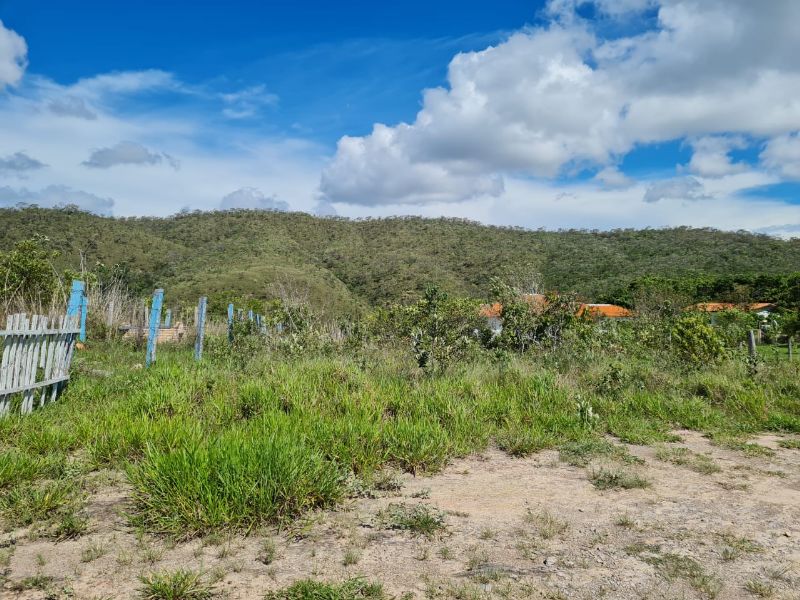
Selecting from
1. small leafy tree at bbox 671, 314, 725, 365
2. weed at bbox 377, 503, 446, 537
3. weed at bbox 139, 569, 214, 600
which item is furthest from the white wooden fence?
small leafy tree at bbox 671, 314, 725, 365

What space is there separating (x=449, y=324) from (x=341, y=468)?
5.85 meters

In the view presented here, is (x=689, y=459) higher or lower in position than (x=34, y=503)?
higher

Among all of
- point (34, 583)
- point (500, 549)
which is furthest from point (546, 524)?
point (34, 583)

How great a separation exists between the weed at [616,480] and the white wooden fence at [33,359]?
19.7 ft

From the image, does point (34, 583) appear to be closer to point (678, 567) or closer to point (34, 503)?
point (34, 503)

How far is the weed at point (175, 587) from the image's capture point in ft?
9.20

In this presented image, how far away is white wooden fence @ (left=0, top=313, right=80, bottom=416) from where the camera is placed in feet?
20.1

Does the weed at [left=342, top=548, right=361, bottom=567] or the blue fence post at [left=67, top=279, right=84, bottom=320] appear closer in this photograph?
the weed at [left=342, top=548, right=361, bottom=567]

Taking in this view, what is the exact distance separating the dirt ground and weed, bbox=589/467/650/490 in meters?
0.08

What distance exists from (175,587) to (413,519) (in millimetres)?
1561

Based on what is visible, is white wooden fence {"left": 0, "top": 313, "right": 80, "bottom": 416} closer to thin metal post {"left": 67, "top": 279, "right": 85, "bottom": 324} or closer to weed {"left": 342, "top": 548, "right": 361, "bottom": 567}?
thin metal post {"left": 67, "top": 279, "right": 85, "bottom": 324}

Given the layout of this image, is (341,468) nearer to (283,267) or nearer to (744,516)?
(744,516)

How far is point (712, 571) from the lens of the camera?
3.17 metres

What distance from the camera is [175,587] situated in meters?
2.82
